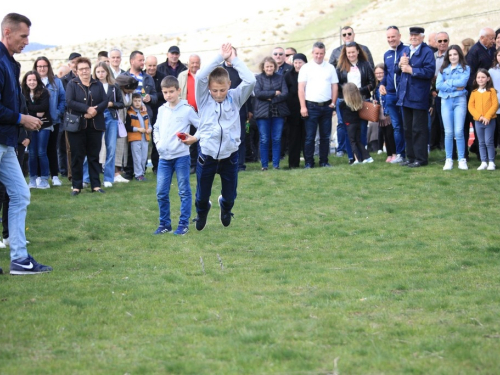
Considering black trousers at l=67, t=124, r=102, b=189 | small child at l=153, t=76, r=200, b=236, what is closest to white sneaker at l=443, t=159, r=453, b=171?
small child at l=153, t=76, r=200, b=236

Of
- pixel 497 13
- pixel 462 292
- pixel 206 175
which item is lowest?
pixel 462 292

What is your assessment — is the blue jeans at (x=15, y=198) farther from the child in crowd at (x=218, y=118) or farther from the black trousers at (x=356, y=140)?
the black trousers at (x=356, y=140)

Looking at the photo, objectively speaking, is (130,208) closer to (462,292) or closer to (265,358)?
(462,292)

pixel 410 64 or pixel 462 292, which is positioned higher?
pixel 410 64

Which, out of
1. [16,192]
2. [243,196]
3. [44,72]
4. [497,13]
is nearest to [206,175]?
[16,192]

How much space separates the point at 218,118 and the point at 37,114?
6.15 metres

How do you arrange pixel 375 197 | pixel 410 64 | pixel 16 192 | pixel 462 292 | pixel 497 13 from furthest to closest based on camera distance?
pixel 497 13 → pixel 410 64 → pixel 375 197 → pixel 16 192 → pixel 462 292

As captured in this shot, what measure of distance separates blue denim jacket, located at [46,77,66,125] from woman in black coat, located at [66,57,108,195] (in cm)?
122

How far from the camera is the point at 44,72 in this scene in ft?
46.8

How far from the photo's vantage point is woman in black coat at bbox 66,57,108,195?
13.1m

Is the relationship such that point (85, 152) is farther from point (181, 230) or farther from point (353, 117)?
point (353, 117)

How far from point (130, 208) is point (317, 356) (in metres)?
7.60

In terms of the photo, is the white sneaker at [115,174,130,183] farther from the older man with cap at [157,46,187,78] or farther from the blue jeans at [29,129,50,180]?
the older man with cap at [157,46,187,78]

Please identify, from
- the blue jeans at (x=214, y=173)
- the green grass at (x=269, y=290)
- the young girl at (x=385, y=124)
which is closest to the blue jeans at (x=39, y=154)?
the green grass at (x=269, y=290)
